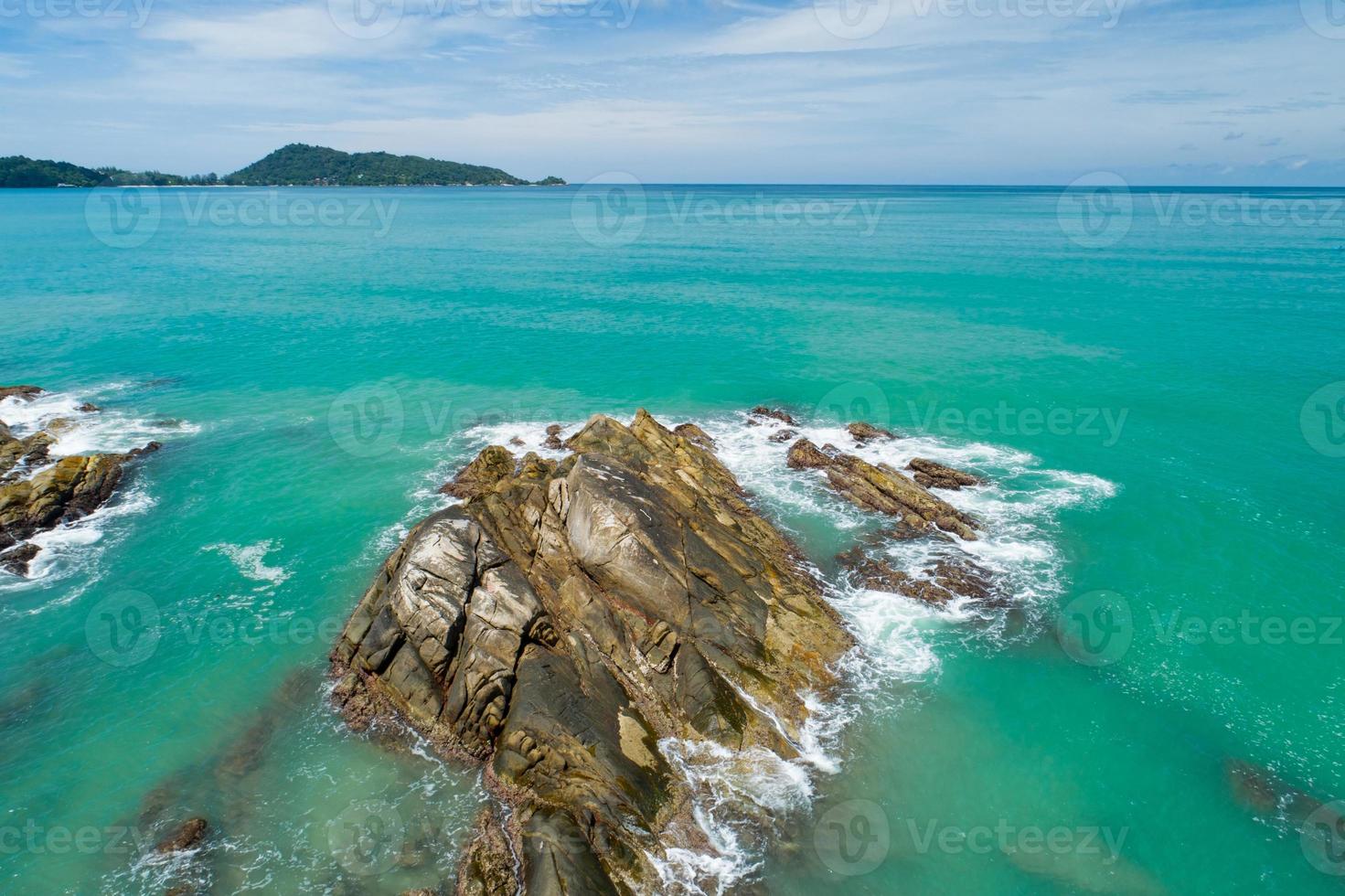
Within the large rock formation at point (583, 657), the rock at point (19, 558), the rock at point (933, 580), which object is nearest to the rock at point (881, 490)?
the rock at point (933, 580)

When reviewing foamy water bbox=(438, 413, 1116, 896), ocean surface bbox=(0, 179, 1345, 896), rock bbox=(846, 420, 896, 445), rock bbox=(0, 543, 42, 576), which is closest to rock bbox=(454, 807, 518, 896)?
ocean surface bbox=(0, 179, 1345, 896)

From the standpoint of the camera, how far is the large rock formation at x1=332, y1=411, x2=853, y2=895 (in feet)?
64.6

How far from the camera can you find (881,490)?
38.8 m

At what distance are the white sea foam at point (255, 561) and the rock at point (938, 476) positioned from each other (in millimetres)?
34323

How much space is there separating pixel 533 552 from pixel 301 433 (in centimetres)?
2870

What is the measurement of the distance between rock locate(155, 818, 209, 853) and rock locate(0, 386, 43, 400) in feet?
154

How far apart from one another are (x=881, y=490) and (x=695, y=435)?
1256cm

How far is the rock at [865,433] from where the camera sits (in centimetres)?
4575

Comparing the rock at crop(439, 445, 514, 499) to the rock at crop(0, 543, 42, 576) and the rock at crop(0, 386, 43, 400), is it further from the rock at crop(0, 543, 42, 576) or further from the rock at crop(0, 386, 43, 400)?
the rock at crop(0, 386, 43, 400)

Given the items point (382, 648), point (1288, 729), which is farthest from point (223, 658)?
point (1288, 729)

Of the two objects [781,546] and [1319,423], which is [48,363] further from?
[1319,423]

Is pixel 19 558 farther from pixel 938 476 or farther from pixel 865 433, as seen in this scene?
pixel 938 476

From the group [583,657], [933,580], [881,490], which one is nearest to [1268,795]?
[933,580]

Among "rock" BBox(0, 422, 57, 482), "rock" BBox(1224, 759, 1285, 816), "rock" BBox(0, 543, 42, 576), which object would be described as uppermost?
"rock" BBox(0, 422, 57, 482)
